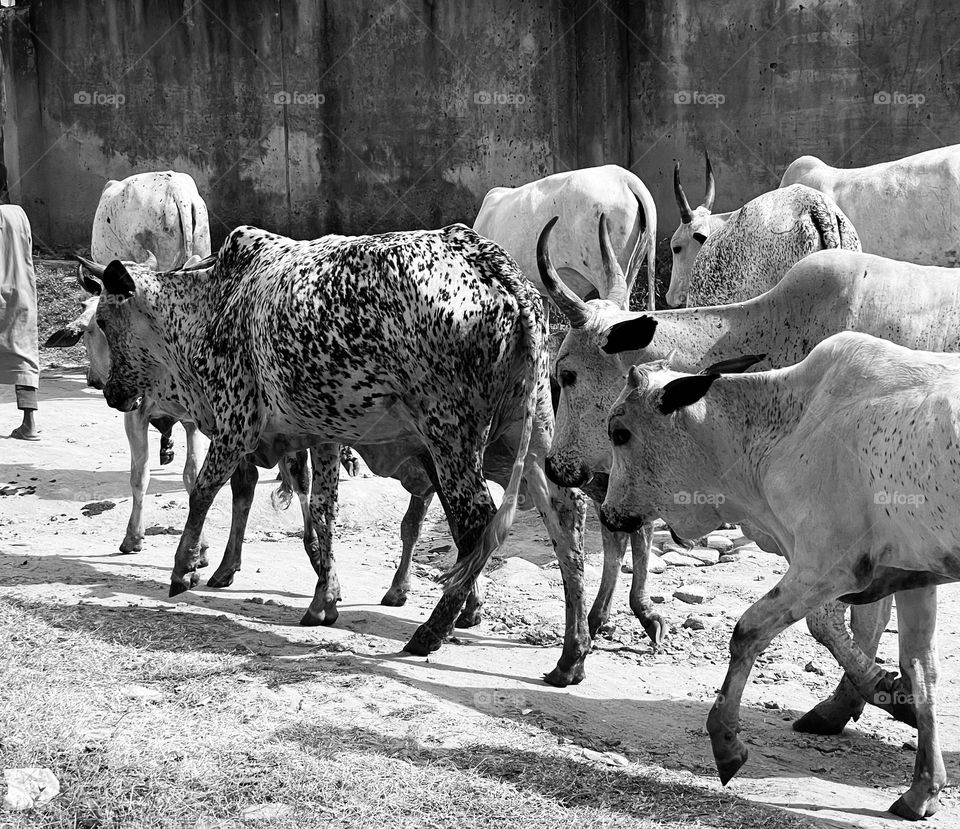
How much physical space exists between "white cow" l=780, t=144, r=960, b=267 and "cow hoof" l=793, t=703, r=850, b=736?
562 cm

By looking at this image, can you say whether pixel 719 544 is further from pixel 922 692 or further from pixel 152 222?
pixel 152 222

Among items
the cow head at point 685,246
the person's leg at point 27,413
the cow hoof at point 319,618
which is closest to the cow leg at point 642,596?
the cow hoof at point 319,618

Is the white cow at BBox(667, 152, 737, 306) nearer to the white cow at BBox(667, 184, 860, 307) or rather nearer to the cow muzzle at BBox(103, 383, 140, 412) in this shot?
the white cow at BBox(667, 184, 860, 307)

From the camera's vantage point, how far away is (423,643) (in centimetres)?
578

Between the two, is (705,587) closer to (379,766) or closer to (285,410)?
(285,410)

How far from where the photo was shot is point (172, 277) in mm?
7078

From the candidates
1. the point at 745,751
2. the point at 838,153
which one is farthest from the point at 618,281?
the point at 838,153

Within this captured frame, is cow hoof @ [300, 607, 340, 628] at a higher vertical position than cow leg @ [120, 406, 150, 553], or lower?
lower

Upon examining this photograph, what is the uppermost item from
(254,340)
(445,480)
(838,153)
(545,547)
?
(838,153)

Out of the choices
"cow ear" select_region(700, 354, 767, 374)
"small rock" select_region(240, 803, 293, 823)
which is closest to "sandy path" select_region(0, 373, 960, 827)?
"small rock" select_region(240, 803, 293, 823)

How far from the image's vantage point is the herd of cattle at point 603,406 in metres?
4.30

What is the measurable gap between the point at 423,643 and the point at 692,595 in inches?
61.7

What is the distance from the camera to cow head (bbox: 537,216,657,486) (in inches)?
222

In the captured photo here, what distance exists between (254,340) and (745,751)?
3.09 metres
